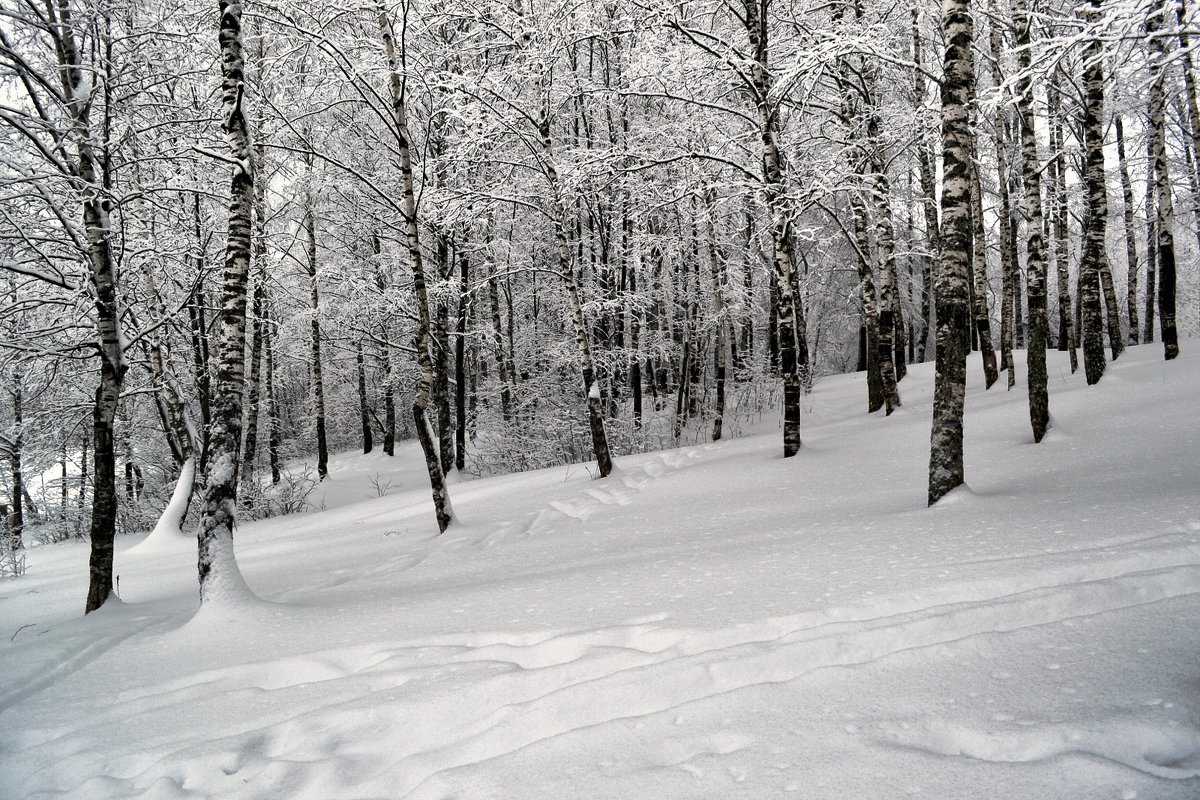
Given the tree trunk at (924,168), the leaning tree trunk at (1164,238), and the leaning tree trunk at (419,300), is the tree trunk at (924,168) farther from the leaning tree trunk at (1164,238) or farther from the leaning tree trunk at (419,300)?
the leaning tree trunk at (419,300)

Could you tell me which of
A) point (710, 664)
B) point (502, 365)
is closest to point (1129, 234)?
point (502, 365)

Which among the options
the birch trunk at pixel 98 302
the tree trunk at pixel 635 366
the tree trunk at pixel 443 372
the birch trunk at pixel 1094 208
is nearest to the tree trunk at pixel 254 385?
the tree trunk at pixel 443 372

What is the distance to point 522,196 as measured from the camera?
12.3m

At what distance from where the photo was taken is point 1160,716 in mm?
2156

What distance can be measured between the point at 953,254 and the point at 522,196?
348 inches

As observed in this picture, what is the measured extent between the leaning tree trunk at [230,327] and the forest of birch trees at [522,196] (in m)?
0.03

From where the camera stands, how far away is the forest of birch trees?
20.6 feet

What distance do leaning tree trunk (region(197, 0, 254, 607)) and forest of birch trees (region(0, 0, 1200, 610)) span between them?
0.09 ft

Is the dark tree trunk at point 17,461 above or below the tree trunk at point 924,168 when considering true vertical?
below

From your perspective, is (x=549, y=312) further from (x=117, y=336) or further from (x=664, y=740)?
(x=664, y=740)

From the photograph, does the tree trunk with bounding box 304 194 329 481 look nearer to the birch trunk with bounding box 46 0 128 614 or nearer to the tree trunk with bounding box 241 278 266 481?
the tree trunk with bounding box 241 278 266 481

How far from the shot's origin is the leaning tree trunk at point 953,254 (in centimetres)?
524

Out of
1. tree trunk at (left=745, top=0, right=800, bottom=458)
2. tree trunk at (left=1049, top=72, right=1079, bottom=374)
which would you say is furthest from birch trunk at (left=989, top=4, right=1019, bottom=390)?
tree trunk at (left=745, top=0, right=800, bottom=458)

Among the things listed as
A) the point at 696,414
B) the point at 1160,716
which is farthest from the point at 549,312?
the point at 1160,716
